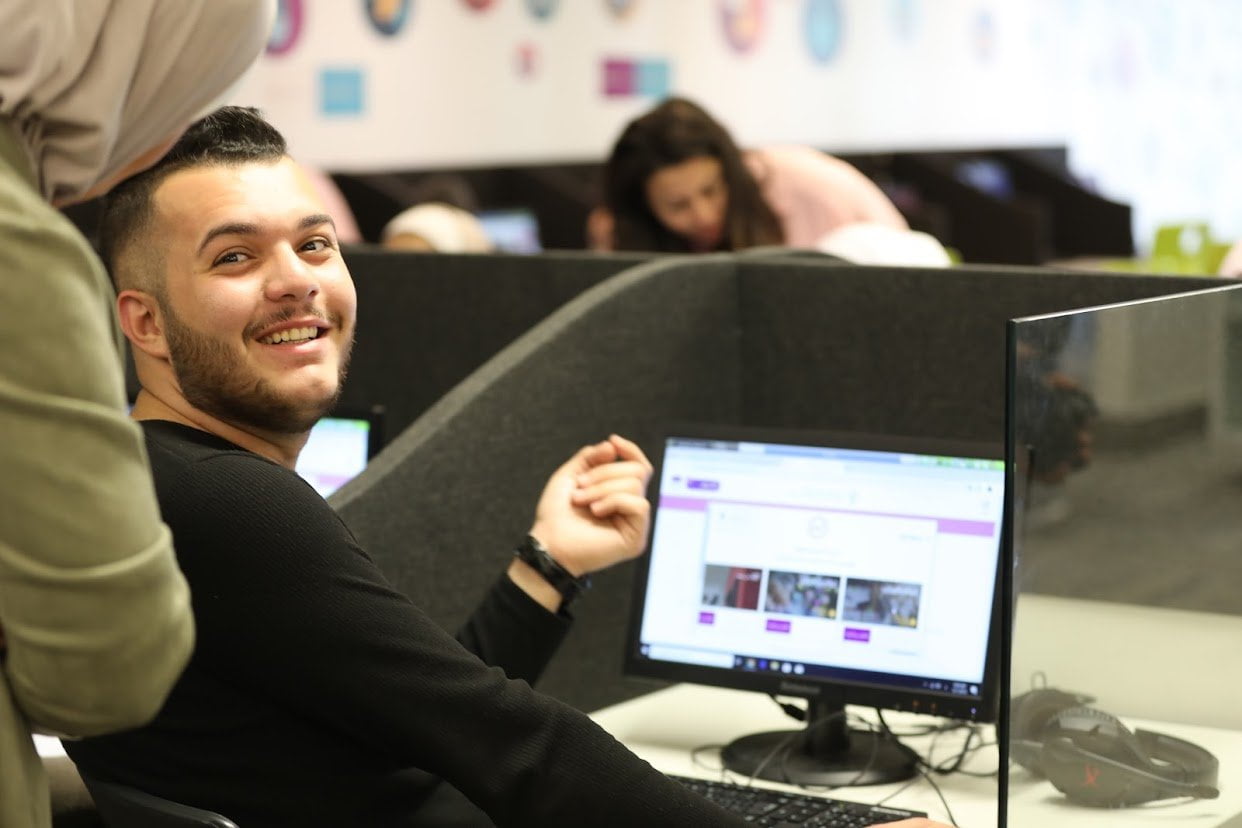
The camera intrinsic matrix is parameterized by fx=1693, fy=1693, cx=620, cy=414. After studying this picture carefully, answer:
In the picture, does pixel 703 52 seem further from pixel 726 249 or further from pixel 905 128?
pixel 726 249

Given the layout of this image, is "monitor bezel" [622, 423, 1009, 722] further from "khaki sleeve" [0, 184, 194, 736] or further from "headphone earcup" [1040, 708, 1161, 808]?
"khaki sleeve" [0, 184, 194, 736]

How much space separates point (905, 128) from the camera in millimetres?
7938

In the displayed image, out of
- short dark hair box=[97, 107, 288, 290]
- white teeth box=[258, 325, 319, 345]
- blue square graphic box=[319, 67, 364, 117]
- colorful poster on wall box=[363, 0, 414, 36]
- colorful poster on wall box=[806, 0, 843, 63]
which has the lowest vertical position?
white teeth box=[258, 325, 319, 345]

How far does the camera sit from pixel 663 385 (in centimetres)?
208

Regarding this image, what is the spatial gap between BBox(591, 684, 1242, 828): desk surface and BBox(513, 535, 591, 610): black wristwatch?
27 cm

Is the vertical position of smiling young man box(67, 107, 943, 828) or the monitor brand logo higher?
smiling young man box(67, 107, 943, 828)

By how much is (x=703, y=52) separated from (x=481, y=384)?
511 cm

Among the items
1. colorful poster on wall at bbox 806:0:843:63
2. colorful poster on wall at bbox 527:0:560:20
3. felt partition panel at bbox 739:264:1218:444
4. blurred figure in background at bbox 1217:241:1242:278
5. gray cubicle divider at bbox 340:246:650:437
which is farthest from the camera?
colorful poster on wall at bbox 806:0:843:63

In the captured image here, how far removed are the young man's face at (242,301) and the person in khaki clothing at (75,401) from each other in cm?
45

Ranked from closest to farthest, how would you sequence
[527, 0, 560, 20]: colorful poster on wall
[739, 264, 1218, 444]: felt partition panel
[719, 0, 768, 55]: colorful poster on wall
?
1. [739, 264, 1218, 444]: felt partition panel
2. [527, 0, 560, 20]: colorful poster on wall
3. [719, 0, 768, 55]: colorful poster on wall

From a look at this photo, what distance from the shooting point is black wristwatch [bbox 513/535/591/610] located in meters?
1.55

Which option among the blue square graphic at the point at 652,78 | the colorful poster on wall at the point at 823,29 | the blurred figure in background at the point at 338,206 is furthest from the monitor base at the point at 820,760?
the colorful poster on wall at the point at 823,29

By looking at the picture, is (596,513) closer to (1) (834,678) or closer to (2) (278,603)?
(1) (834,678)

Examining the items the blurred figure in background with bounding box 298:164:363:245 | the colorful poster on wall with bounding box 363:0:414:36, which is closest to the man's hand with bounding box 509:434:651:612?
the blurred figure in background with bounding box 298:164:363:245
